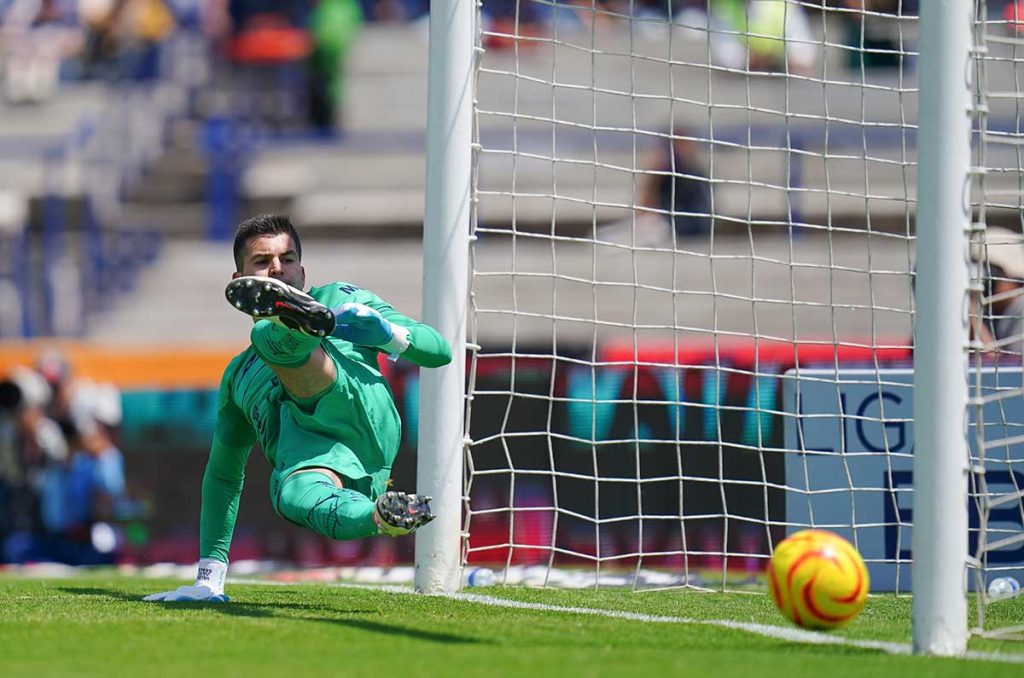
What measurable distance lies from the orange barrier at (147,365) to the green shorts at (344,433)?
653cm

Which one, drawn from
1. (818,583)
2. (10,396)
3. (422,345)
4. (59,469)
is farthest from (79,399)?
(818,583)

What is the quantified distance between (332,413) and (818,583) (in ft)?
6.40

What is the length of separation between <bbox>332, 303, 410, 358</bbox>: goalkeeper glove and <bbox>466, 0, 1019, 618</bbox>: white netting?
1.28 metres

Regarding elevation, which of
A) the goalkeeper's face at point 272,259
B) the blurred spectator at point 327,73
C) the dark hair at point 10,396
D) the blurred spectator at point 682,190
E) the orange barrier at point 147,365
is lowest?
the dark hair at point 10,396

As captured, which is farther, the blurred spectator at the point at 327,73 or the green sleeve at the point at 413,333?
the blurred spectator at the point at 327,73

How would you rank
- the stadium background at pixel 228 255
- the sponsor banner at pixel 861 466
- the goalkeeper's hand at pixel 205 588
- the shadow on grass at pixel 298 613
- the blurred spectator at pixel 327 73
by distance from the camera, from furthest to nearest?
the blurred spectator at pixel 327 73 → the stadium background at pixel 228 255 → the sponsor banner at pixel 861 466 → the goalkeeper's hand at pixel 205 588 → the shadow on grass at pixel 298 613

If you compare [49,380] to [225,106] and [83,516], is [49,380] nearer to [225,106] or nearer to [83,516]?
[83,516]

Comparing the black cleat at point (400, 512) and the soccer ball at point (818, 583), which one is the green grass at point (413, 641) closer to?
the soccer ball at point (818, 583)

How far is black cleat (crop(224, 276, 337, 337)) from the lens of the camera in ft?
16.4

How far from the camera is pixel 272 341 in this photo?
216 inches

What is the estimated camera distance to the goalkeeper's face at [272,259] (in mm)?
5816

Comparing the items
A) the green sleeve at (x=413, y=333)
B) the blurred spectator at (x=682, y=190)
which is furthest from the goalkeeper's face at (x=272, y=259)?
the blurred spectator at (x=682, y=190)

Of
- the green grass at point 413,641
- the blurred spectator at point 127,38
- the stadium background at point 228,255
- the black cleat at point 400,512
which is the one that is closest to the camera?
the green grass at point 413,641

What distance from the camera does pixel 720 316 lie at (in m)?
15.5
